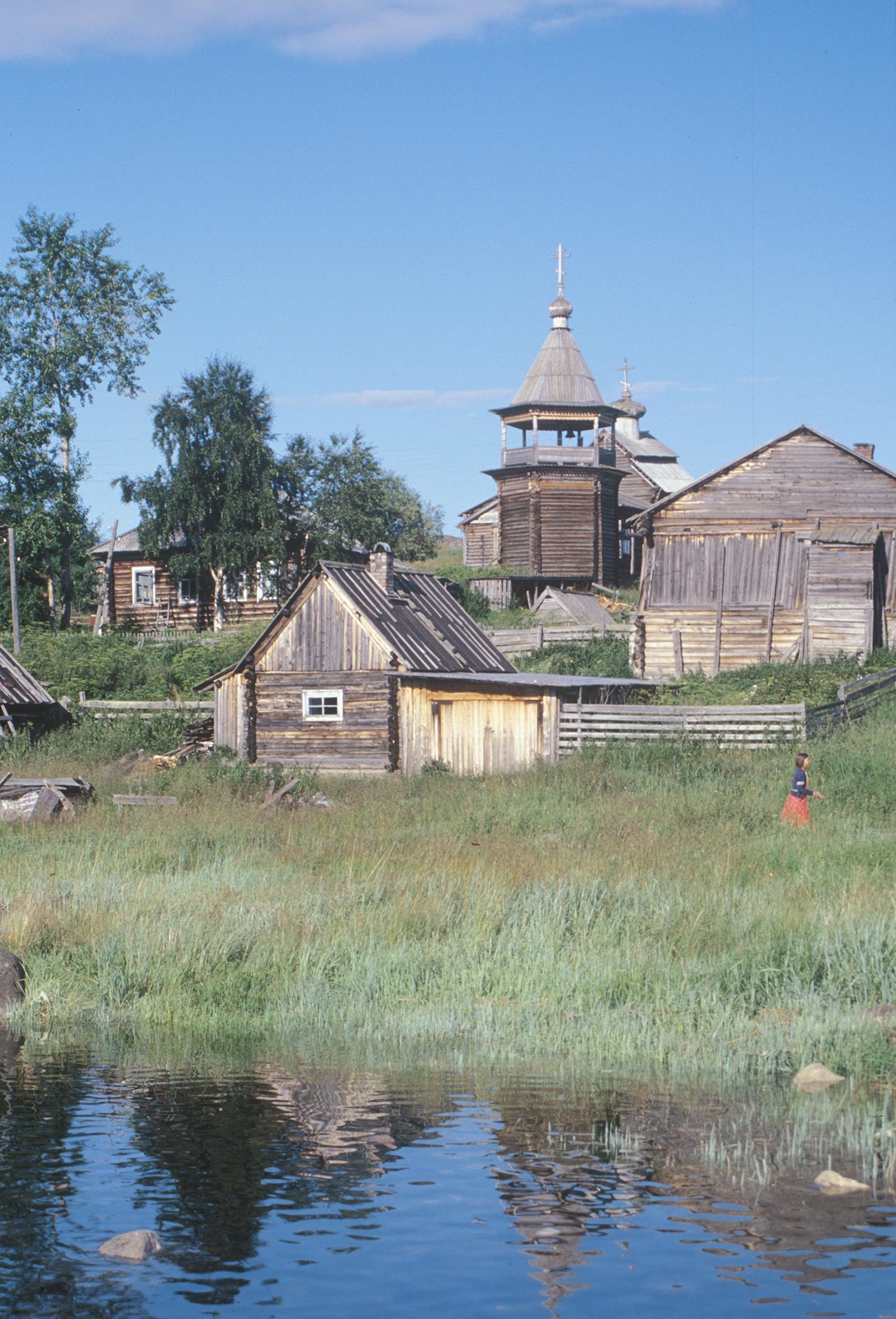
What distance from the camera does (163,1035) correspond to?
1071 centimetres

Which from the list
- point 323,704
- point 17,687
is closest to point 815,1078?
point 323,704

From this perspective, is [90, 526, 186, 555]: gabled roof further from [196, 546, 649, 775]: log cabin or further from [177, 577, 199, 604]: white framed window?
[196, 546, 649, 775]: log cabin

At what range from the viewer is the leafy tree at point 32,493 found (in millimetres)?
47312

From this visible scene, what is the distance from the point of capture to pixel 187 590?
53156 mm

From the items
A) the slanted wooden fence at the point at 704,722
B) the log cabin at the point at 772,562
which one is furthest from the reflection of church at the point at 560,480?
the slanted wooden fence at the point at 704,722

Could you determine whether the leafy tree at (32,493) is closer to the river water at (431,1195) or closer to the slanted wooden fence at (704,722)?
the slanted wooden fence at (704,722)

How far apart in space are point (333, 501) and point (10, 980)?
40.8 metres

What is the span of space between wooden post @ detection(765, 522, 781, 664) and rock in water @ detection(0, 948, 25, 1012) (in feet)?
96.4

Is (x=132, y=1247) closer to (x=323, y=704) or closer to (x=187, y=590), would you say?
(x=323, y=704)

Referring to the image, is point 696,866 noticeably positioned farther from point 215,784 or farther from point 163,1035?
point 215,784

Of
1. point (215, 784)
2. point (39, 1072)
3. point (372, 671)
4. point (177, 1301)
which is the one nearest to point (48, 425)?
point (372, 671)

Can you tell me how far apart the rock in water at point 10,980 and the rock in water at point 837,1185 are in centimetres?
700

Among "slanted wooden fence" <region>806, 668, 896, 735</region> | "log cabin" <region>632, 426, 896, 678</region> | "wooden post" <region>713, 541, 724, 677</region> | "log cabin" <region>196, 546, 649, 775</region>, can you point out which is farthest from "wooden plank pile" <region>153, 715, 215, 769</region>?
"wooden post" <region>713, 541, 724, 677</region>

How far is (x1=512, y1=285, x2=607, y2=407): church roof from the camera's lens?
57.5 m
